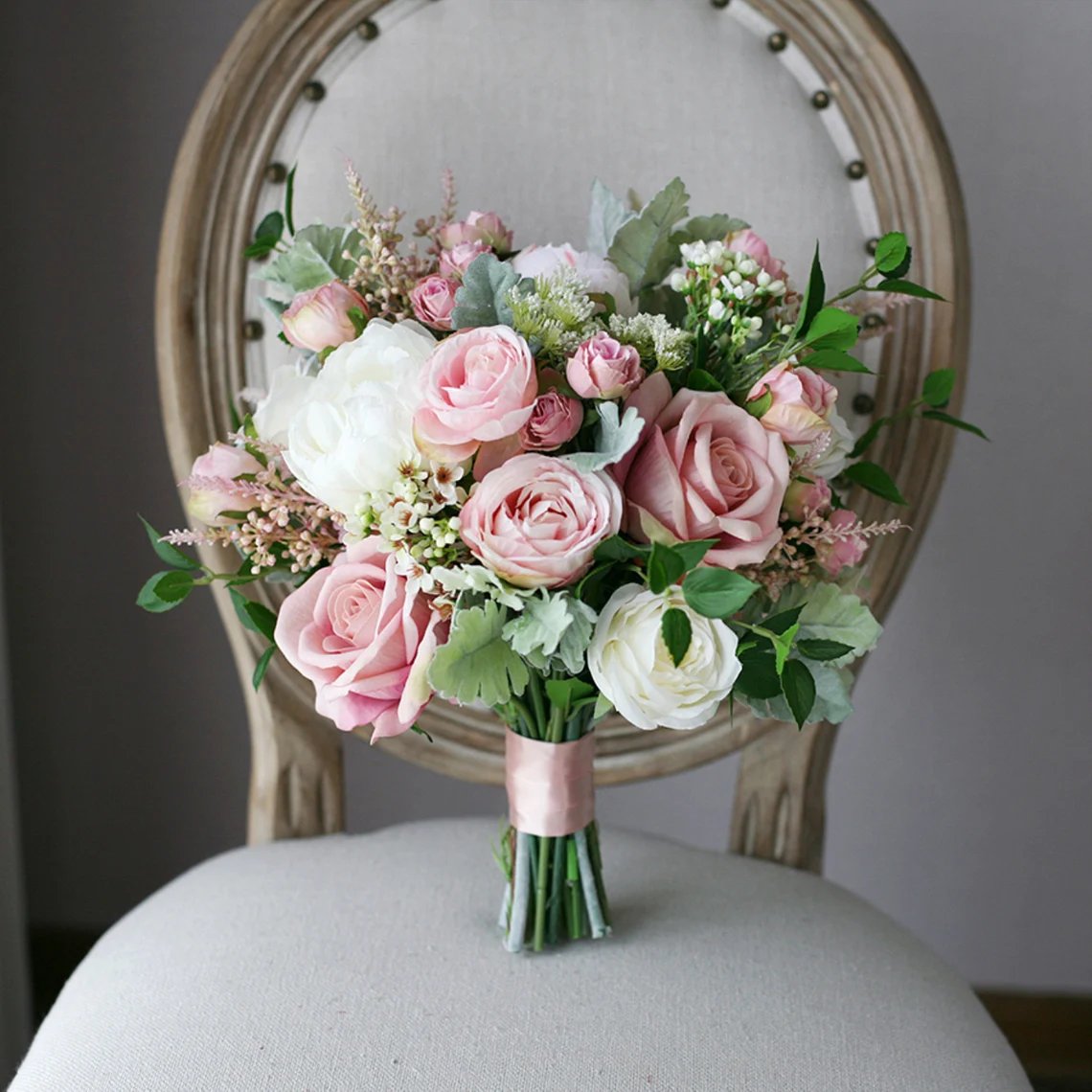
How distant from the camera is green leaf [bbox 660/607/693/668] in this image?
1.51 ft

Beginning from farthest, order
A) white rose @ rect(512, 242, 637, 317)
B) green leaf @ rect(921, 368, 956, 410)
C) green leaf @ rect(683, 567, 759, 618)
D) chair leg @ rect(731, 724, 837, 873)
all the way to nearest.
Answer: chair leg @ rect(731, 724, 837, 873) < green leaf @ rect(921, 368, 956, 410) < white rose @ rect(512, 242, 637, 317) < green leaf @ rect(683, 567, 759, 618)

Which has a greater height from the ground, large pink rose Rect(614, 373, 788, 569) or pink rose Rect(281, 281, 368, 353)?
pink rose Rect(281, 281, 368, 353)

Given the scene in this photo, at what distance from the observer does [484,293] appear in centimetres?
51

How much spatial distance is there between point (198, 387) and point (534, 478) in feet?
1.15

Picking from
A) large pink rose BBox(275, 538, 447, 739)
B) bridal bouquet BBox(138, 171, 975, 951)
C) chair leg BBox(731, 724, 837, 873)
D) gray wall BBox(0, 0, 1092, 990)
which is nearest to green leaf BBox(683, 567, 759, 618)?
bridal bouquet BBox(138, 171, 975, 951)

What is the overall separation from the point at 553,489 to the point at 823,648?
15cm

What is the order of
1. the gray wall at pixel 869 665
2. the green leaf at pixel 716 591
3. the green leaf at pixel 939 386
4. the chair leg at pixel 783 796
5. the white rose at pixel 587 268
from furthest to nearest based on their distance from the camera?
the gray wall at pixel 869 665
the chair leg at pixel 783 796
the green leaf at pixel 939 386
the white rose at pixel 587 268
the green leaf at pixel 716 591

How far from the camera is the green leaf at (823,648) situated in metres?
0.51

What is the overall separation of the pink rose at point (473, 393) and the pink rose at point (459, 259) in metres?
0.07

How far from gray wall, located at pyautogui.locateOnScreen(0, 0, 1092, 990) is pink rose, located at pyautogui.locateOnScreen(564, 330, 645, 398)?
0.61 m

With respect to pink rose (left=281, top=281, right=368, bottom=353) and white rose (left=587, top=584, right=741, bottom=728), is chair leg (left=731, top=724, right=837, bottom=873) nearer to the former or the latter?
white rose (left=587, top=584, right=741, bottom=728)

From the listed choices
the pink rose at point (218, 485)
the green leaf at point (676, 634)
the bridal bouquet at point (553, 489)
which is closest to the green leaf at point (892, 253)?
the bridal bouquet at point (553, 489)

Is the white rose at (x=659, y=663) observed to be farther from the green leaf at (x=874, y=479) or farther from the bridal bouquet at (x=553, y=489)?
the green leaf at (x=874, y=479)

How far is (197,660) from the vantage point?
3.72 ft
